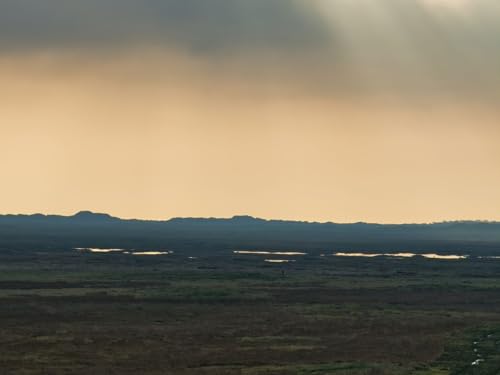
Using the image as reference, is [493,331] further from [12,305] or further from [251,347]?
[12,305]

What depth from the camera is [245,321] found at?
78312mm

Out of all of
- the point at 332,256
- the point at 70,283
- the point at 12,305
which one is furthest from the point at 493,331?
the point at 332,256

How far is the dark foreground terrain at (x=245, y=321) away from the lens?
2298 inches

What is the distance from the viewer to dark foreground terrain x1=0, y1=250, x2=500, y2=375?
58375 millimetres

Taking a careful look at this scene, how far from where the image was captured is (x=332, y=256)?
188 metres

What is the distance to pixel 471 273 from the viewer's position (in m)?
140

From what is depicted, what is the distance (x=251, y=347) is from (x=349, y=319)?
1736 cm

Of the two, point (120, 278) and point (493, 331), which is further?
point (120, 278)

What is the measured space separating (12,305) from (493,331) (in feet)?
128

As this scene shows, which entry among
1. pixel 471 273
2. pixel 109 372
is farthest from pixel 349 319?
pixel 471 273

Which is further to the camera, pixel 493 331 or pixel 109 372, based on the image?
pixel 493 331

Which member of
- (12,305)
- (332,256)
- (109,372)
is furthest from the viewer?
(332,256)

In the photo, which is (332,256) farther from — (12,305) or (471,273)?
(12,305)

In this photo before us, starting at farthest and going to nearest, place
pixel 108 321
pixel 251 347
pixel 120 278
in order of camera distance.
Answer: pixel 120 278, pixel 108 321, pixel 251 347
